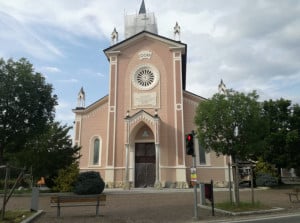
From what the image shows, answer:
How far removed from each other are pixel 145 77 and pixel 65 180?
14.1 metres

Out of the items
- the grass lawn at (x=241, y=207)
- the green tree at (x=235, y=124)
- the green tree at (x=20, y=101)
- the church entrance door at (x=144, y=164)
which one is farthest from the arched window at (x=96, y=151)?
the grass lawn at (x=241, y=207)

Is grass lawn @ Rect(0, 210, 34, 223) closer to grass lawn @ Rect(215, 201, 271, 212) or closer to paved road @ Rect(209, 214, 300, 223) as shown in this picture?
paved road @ Rect(209, 214, 300, 223)

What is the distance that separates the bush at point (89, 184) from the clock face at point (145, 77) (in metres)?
13.5

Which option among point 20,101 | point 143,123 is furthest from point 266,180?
point 20,101

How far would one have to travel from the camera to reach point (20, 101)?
570 inches

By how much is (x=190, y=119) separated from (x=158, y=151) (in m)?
4.99

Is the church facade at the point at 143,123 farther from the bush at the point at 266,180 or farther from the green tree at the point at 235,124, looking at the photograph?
the green tree at the point at 235,124

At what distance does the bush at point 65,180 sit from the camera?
21.6 m

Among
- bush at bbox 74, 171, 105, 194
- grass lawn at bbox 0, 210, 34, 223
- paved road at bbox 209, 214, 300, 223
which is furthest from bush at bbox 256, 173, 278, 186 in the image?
grass lawn at bbox 0, 210, 34, 223

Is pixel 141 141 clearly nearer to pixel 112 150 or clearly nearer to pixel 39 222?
pixel 112 150

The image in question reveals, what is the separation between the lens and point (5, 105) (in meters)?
14.2

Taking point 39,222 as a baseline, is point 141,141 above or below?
above

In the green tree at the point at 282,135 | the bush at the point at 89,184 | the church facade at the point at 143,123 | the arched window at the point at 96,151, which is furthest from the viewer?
the arched window at the point at 96,151

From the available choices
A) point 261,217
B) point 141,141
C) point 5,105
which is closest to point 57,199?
point 5,105
